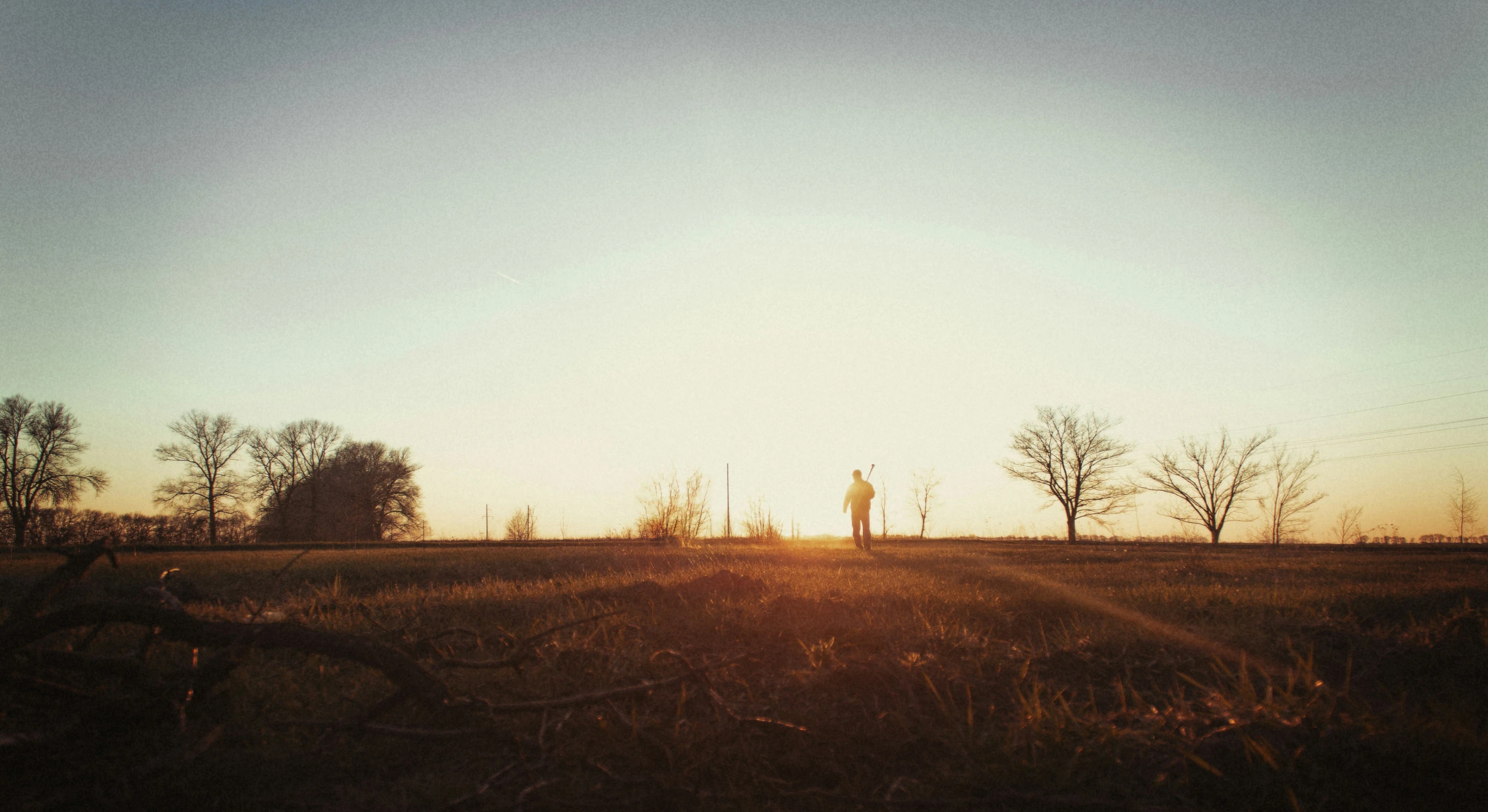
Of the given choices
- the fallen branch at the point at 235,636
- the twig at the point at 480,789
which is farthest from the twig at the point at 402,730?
the twig at the point at 480,789

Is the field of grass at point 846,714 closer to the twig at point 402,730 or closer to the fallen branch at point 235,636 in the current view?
the twig at point 402,730

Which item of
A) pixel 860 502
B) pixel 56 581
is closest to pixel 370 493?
pixel 860 502

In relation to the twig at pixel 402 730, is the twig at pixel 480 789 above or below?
below

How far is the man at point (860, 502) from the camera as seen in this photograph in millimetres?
16547

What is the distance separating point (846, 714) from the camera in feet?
9.20

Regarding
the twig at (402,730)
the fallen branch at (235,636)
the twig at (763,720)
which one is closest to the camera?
the fallen branch at (235,636)

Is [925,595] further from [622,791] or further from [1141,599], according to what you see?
[622,791]

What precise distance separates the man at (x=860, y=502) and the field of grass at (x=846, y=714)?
1108 centimetres

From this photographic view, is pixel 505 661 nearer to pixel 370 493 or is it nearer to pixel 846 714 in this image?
pixel 846 714

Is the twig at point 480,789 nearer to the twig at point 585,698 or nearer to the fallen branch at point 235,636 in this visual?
the twig at point 585,698

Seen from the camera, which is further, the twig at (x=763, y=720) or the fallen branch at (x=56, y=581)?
the twig at (x=763, y=720)

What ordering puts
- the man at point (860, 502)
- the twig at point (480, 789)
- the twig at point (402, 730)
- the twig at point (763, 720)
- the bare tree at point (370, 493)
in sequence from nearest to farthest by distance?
the twig at point (480, 789) < the twig at point (402, 730) < the twig at point (763, 720) < the man at point (860, 502) < the bare tree at point (370, 493)

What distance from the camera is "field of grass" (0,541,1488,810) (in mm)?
2152

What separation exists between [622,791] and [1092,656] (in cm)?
274
